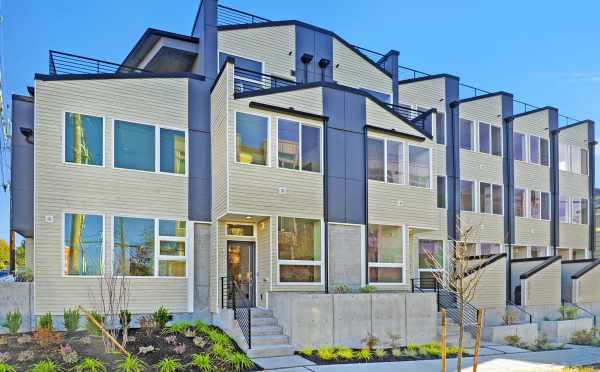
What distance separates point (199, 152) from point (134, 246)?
132 inches

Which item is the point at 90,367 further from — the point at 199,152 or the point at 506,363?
the point at 506,363

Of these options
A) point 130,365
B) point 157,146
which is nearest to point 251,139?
point 157,146

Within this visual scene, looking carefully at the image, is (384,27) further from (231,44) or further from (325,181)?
(325,181)

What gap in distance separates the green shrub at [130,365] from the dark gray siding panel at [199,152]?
5.62 meters

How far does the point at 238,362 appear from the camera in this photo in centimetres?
1037

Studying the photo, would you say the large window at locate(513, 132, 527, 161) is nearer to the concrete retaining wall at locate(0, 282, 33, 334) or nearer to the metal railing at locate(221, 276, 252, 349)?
the metal railing at locate(221, 276, 252, 349)

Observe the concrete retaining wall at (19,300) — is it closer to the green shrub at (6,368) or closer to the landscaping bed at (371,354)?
the green shrub at (6,368)

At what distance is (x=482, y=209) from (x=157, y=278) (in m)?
15.1

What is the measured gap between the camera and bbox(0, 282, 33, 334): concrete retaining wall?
12344 mm

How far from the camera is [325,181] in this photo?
1516 centimetres

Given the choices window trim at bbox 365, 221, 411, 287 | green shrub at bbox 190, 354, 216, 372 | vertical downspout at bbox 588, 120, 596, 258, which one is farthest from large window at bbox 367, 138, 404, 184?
vertical downspout at bbox 588, 120, 596, 258

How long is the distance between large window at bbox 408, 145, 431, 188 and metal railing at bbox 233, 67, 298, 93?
4655 mm

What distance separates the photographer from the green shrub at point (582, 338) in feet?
51.6

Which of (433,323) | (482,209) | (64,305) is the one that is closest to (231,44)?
(64,305)
